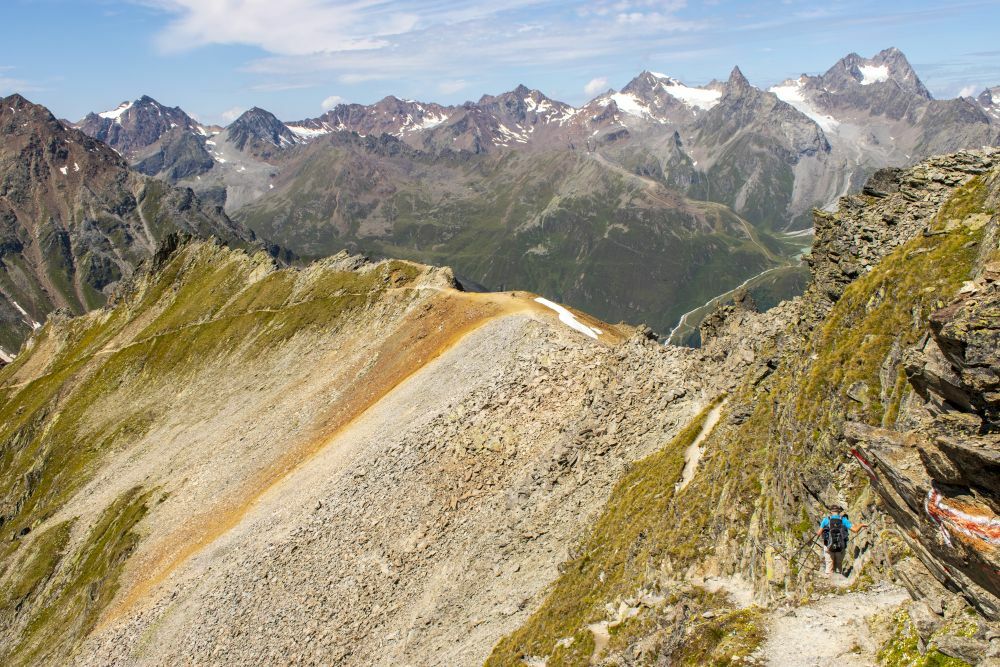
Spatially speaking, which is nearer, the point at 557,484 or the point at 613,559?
the point at 613,559

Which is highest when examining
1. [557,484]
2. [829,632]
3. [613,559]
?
[829,632]

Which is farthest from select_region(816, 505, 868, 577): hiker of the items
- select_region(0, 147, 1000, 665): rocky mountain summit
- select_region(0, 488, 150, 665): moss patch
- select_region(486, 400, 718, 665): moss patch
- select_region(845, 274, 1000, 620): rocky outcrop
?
select_region(0, 488, 150, 665): moss patch

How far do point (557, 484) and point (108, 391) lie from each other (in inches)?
4286

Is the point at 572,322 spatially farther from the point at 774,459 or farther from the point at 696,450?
the point at 774,459

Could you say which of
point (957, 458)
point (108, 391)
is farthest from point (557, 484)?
point (108, 391)

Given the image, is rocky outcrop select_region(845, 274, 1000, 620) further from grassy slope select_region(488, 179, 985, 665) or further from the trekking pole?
the trekking pole

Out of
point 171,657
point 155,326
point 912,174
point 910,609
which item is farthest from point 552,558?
Answer: point 155,326

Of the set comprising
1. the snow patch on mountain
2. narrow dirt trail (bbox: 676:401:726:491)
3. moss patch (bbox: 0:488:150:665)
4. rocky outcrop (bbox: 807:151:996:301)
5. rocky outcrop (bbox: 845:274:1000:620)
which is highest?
rocky outcrop (bbox: 807:151:996:301)

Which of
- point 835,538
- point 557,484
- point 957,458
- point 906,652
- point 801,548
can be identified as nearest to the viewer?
point 957,458

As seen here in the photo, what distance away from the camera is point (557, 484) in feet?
143

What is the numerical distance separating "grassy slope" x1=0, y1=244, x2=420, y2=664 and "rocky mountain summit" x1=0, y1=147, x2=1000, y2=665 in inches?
31.4

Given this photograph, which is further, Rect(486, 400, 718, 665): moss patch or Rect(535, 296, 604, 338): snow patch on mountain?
Rect(535, 296, 604, 338): snow patch on mountain

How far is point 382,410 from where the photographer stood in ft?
214

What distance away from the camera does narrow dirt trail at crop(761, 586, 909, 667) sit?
60.2 feet
